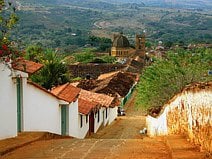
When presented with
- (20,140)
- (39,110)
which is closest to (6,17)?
(20,140)

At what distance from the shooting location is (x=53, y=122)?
15734mm

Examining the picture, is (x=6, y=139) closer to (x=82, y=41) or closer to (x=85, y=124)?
(x=85, y=124)

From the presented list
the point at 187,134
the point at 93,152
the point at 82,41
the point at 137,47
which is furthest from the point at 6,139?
the point at 82,41

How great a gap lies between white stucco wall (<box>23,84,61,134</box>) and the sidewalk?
48 centimetres

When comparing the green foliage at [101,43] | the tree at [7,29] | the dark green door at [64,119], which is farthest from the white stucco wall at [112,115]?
the green foliage at [101,43]

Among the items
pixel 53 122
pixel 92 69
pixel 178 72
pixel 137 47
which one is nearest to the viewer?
pixel 53 122

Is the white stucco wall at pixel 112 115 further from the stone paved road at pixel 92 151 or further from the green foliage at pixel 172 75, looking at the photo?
the stone paved road at pixel 92 151

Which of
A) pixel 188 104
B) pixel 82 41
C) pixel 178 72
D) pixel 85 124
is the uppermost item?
pixel 188 104

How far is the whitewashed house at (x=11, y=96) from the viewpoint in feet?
37.5

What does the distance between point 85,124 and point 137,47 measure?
8188 cm

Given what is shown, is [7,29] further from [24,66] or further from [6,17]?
[24,66]

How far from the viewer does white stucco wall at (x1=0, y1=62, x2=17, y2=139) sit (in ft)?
37.4

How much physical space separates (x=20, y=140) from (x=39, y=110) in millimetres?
2730

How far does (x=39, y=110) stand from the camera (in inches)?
568
